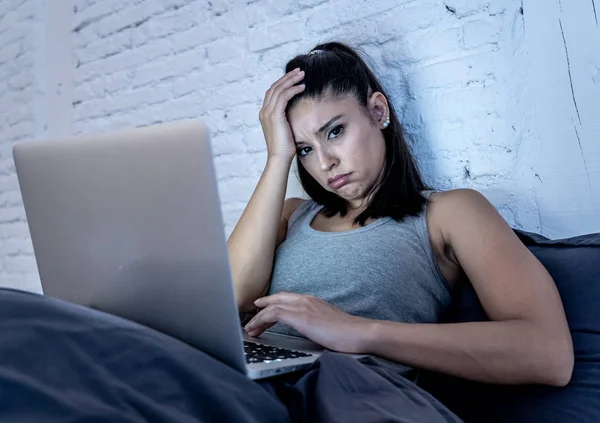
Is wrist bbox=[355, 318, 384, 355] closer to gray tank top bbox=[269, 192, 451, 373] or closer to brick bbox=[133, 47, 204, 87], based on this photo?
gray tank top bbox=[269, 192, 451, 373]

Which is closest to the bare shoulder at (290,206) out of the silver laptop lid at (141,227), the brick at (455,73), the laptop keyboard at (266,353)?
the brick at (455,73)

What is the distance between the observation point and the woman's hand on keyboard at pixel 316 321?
3.45ft


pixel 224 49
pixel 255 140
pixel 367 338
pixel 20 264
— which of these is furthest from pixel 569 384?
pixel 20 264

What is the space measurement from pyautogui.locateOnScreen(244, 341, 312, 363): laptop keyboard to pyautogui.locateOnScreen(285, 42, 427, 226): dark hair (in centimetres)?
48

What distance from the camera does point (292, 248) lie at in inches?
59.1

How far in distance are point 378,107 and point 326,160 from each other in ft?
0.66

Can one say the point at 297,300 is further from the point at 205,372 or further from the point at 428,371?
the point at 205,372

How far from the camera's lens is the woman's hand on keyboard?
1.05m

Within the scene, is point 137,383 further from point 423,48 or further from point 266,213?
point 423,48

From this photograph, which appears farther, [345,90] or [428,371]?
[345,90]

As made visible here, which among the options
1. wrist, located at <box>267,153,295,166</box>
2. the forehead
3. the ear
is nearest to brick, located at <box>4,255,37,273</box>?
wrist, located at <box>267,153,295,166</box>

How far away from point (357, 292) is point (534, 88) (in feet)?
2.02

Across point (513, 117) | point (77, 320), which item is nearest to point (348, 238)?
point (513, 117)

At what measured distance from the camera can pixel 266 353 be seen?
989mm
